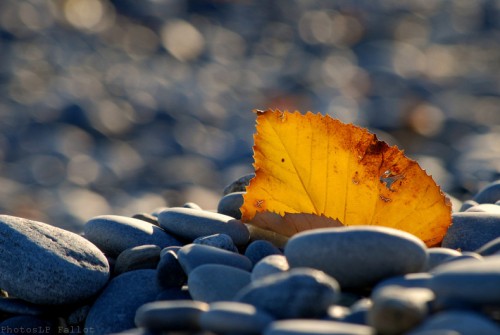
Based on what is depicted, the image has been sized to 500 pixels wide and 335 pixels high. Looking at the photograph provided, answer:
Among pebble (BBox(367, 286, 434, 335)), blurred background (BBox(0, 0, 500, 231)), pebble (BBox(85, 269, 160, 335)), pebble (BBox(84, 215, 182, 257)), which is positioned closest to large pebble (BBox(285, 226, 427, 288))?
pebble (BBox(367, 286, 434, 335))

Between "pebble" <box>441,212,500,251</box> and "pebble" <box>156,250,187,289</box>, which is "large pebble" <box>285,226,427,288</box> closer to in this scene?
"pebble" <box>156,250,187,289</box>

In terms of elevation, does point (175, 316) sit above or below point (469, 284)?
below

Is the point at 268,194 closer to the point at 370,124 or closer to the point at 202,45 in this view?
the point at 370,124

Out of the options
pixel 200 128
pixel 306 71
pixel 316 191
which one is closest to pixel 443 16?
pixel 306 71

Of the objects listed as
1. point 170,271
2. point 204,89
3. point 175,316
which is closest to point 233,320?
point 175,316

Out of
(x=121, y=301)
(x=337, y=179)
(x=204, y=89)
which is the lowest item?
(x=121, y=301)

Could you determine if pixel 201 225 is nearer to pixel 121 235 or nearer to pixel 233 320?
pixel 121 235
